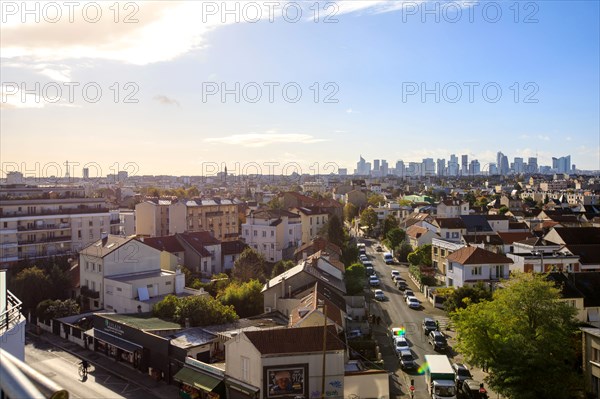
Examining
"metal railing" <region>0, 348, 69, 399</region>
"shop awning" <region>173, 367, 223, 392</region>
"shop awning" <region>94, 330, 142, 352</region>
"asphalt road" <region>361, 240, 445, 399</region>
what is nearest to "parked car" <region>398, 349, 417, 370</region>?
"asphalt road" <region>361, 240, 445, 399</region>

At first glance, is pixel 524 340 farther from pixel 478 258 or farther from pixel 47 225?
pixel 47 225

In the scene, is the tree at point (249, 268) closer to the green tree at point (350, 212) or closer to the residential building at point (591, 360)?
the residential building at point (591, 360)

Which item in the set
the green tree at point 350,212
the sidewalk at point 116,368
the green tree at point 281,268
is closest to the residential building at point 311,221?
the green tree at point 281,268

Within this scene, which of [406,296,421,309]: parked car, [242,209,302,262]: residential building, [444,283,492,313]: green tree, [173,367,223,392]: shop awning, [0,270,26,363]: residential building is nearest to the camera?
[0,270,26,363]: residential building

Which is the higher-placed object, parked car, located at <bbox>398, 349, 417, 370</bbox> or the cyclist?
parked car, located at <bbox>398, 349, 417, 370</bbox>

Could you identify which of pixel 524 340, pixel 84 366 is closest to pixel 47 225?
pixel 84 366

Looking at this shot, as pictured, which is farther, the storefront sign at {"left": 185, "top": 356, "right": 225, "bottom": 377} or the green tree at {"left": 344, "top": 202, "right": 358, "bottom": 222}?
the green tree at {"left": 344, "top": 202, "right": 358, "bottom": 222}

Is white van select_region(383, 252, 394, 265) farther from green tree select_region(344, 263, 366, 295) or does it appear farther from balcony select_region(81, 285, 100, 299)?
balcony select_region(81, 285, 100, 299)
